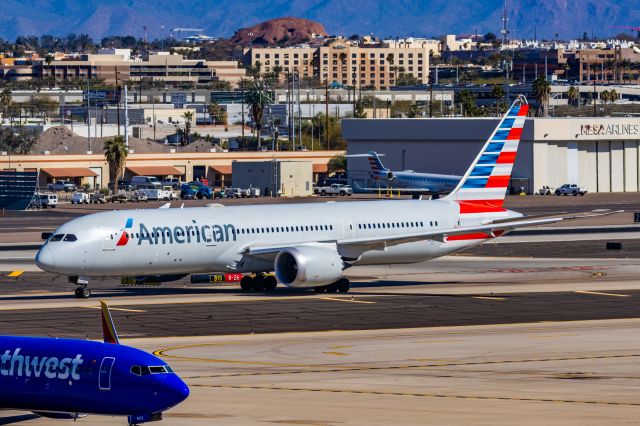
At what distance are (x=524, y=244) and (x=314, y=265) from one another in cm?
3509

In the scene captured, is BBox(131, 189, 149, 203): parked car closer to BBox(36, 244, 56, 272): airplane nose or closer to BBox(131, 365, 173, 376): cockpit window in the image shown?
BBox(36, 244, 56, 272): airplane nose

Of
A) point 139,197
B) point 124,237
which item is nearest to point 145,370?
point 124,237

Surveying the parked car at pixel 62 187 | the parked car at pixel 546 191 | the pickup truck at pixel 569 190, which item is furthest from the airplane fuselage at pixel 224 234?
the parked car at pixel 62 187

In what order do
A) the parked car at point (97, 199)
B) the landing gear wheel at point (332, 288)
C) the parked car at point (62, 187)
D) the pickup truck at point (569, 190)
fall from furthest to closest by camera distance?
the parked car at point (62, 187)
the pickup truck at point (569, 190)
the parked car at point (97, 199)
the landing gear wheel at point (332, 288)

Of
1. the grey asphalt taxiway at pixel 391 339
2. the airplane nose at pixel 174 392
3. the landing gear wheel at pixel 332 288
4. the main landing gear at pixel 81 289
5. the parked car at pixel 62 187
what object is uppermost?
the parked car at pixel 62 187

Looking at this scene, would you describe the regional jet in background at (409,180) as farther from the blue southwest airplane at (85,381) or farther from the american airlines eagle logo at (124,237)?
the blue southwest airplane at (85,381)

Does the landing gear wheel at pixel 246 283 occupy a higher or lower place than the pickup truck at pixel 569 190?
lower

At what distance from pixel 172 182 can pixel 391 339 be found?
140 metres

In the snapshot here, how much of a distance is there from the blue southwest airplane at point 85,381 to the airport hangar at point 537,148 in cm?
13035

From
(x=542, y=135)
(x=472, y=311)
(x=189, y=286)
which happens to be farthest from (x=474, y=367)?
(x=542, y=135)

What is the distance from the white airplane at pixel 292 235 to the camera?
199 feet

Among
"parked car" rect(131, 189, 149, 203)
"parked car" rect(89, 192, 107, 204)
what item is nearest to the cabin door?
"parked car" rect(89, 192, 107, 204)

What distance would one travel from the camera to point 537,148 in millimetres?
160875

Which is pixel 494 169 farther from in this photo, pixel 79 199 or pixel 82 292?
pixel 79 199
